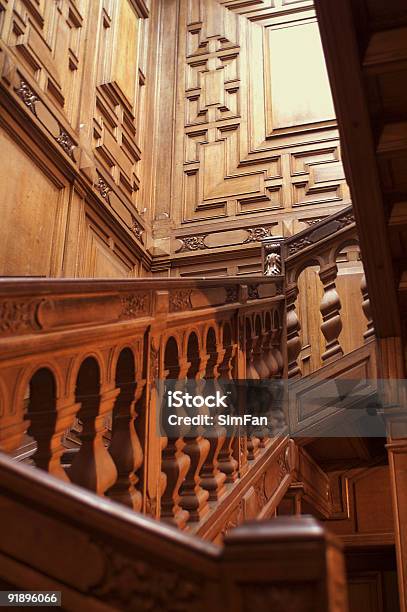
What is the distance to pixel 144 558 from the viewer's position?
0.77 m

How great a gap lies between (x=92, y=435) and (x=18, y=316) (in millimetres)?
315

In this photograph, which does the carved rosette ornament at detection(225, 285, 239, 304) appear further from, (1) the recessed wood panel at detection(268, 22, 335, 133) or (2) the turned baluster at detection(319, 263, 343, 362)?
(1) the recessed wood panel at detection(268, 22, 335, 133)

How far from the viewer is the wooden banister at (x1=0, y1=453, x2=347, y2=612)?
0.69 metres

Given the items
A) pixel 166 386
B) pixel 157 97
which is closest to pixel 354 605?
pixel 166 386

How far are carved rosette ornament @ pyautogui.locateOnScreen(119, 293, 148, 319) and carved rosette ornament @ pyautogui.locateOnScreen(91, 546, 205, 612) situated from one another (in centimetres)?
110

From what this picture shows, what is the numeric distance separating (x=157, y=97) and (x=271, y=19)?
1.20m

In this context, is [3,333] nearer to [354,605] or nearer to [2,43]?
[2,43]

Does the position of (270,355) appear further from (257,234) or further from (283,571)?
(283,571)

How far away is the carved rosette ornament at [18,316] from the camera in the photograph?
1393mm

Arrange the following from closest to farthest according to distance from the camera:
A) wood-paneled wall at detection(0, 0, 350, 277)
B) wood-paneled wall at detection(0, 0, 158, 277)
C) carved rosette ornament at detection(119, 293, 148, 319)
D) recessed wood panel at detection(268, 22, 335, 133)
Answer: carved rosette ornament at detection(119, 293, 148, 319)
wood-paneled wall at detection(0, 0, 158, 277)
wood-paneled wall at detection(0, 0, 350, 277)
recessed wood panel at detection(268, 22, 335, 133)

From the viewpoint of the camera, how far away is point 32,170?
3.89 metres

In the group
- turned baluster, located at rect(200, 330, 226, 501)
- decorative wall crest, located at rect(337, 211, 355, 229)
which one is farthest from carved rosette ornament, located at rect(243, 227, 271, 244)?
turned baluster, located at rect(200, 330, 226, 501)

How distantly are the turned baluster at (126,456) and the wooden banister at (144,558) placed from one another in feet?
2.77

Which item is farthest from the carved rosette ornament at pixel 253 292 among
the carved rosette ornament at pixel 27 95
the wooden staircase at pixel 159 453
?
the carved rosette ornament at pixel 27 95
